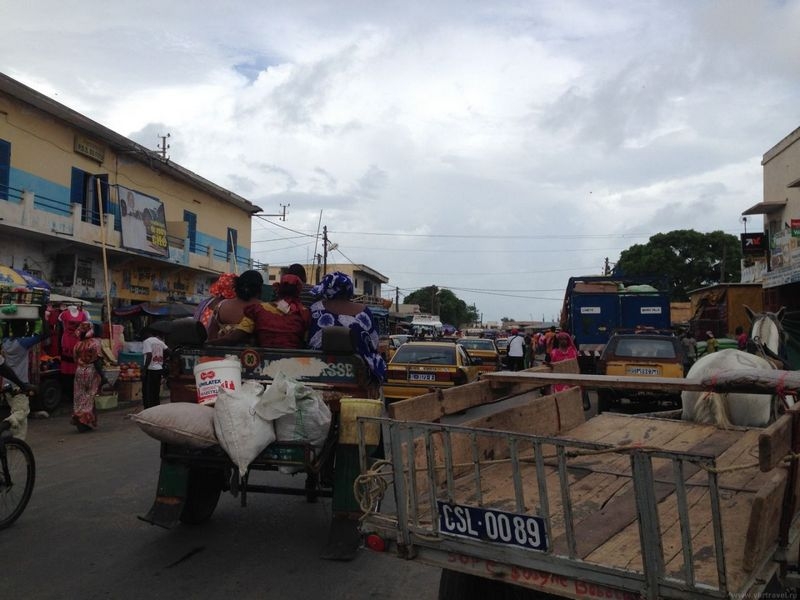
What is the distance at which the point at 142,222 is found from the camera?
21.1 meters


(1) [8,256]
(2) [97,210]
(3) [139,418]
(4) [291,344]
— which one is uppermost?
(2) [97,210]

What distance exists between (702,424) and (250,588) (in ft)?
11.4

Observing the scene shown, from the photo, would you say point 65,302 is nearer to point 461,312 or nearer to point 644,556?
point 644,556

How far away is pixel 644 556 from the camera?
84.1 inches

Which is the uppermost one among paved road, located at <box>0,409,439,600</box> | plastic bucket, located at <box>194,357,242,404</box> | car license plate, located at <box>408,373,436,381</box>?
plastic bucket, located at <box>194,357,242,404</box>

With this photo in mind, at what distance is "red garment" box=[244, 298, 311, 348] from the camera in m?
5.22

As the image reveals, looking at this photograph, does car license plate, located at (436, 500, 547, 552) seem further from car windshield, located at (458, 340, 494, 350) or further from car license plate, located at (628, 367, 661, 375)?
car windshield, located at (458, 340, 494, 350)

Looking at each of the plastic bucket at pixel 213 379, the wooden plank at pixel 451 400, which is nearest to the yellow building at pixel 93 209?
the plastic bucket at pixel 213 379

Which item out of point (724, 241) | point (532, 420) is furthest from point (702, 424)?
point (724, 241)

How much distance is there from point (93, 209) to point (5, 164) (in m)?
3.46

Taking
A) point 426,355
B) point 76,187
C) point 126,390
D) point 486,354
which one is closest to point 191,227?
point 76,187

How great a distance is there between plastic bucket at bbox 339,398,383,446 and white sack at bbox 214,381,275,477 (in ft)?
1.55

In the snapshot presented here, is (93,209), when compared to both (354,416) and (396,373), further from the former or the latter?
(354,416)

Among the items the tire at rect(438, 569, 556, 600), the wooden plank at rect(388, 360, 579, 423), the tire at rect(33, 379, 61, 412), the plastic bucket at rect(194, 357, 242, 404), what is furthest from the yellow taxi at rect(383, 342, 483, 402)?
the tire at rect(438, 569, 556, 600)
